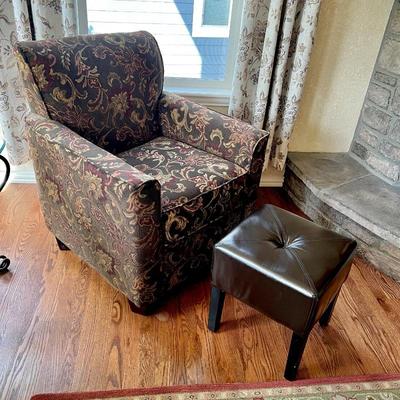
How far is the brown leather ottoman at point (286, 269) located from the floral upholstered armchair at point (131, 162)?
0.22m

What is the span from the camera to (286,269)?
Result: 126cm

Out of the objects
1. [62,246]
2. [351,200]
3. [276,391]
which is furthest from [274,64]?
[276,391]

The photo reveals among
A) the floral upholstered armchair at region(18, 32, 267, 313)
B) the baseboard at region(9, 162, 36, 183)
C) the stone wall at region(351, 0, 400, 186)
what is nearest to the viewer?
the floral upholstered armchair at region(18, 32, 267, 313)

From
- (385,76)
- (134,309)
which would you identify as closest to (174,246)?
(134,309)

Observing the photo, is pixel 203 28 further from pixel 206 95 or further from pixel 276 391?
pixel 276 391

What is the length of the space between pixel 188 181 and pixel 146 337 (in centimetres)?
63

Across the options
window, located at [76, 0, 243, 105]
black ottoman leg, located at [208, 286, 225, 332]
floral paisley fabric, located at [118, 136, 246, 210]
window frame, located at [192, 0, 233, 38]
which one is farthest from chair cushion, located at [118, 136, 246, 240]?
window frame, located at [192, 0, 233, 38]

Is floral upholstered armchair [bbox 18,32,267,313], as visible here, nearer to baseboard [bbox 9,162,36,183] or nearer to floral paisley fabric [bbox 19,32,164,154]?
floral paisley fabric [bbox 19,32,164,154]

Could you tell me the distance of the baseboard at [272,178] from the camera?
2.53 meters

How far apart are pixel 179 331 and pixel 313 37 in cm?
151

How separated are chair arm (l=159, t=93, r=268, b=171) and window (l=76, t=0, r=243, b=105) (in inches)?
15.2

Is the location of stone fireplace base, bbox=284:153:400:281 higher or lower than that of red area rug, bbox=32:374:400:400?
higher

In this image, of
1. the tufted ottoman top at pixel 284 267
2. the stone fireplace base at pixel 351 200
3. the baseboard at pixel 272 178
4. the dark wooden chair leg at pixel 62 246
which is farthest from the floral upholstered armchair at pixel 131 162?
the baseboard at pixel 272 178

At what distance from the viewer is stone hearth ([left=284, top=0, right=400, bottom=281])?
1.90 meters
